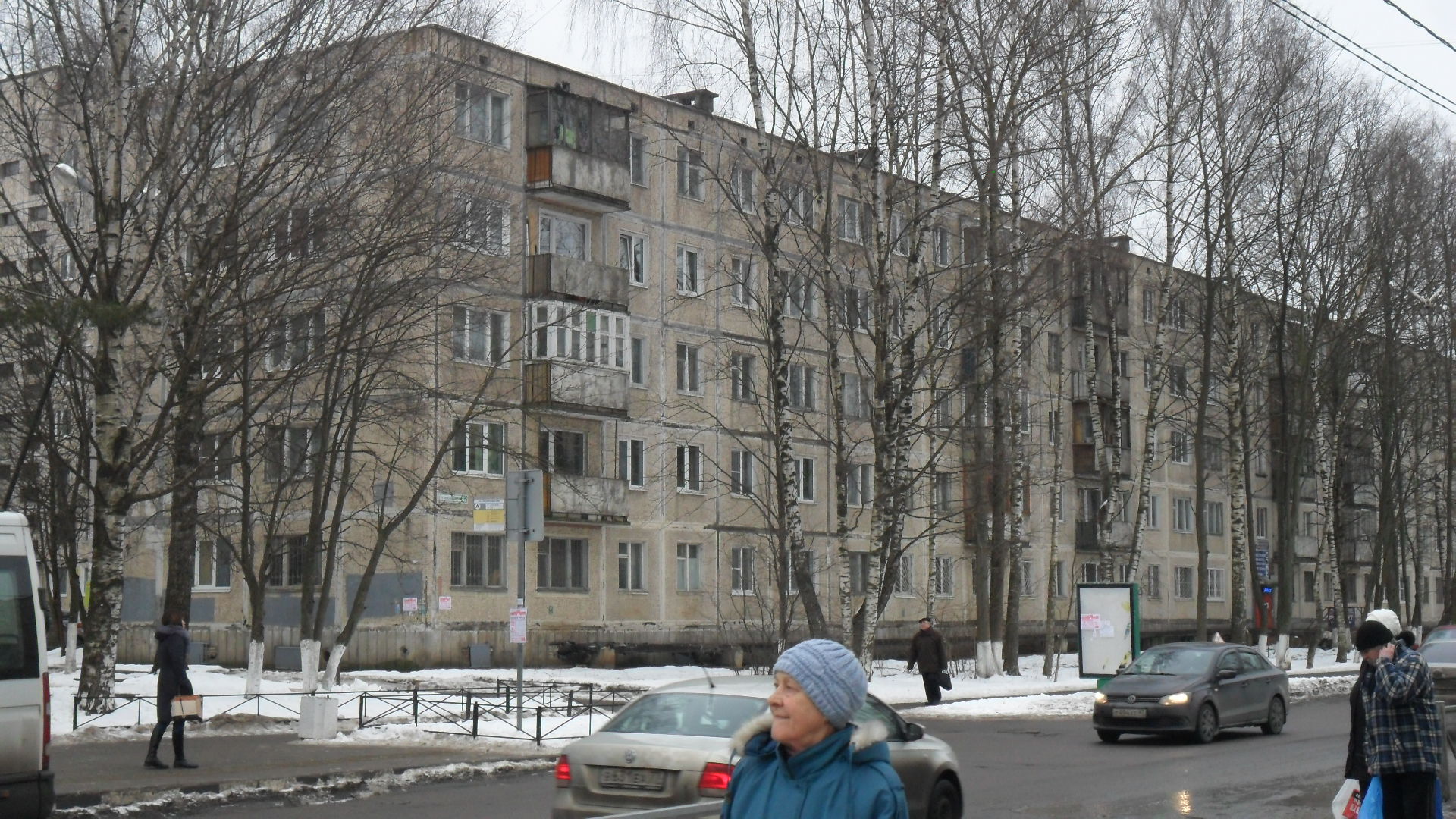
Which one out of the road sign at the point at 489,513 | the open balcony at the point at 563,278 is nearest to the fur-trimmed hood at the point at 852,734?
the road sign at the point at 489,513

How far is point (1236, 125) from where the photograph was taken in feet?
139

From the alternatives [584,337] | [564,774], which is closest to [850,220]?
[584,337]

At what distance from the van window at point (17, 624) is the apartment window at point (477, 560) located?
93.9 ft

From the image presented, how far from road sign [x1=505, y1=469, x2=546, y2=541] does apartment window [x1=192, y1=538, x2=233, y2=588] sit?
80.4 ft

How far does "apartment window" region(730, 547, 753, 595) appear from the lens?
49.7 metres

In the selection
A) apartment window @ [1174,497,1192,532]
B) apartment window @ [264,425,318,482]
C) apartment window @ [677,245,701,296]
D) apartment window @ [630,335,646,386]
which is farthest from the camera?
apartment window @ [1174,497,1192,532]

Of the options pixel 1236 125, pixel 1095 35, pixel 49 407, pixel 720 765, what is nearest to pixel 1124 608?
pixel 1095 35

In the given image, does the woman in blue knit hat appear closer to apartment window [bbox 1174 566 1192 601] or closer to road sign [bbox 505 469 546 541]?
road sign [bbox 505 469 546 541]

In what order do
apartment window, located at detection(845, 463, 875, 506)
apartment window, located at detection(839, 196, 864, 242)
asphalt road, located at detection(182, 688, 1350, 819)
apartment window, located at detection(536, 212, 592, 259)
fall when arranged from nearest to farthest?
asphalt road, located at detection(182, 688, 1350, 819), apartment window, located at detection(839, 196, 864, 242), apartment window, located at detection(536, 212, 592, 259), apartment window, located at detection(845, 463, 875, 506)

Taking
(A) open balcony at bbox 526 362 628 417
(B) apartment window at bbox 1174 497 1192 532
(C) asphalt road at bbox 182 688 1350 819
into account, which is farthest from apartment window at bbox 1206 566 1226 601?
(C) asphalt road at bbox 182 688 1350 819

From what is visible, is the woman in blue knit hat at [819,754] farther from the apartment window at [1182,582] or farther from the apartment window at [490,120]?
the apartment window at [1182,582]

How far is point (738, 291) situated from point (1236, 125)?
16389 millimetres

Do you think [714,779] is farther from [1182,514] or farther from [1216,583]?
[1216,583]

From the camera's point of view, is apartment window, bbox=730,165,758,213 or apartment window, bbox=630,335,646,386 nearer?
apartment window, bbox=730,165,758,213
